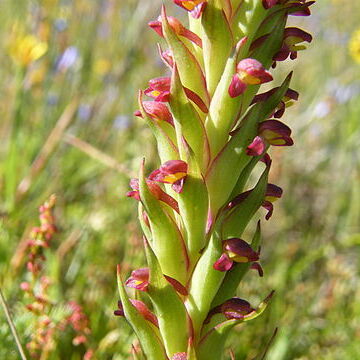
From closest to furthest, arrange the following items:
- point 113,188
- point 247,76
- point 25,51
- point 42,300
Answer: point 247,76, point 42,300, point 25,51, point 113,188

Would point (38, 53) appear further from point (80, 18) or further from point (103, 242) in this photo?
point (80, 18)

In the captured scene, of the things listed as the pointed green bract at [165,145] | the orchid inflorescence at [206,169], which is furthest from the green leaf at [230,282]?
the pointed green bract at [165,145]

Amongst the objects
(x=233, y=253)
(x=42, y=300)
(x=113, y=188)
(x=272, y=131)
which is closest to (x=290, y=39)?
(x=272, y=131)

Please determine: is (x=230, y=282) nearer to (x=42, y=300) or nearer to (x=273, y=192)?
(x=273, y=192)

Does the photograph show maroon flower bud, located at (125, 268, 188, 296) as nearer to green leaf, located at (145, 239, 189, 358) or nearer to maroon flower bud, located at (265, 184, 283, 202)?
green leaf, located at (145, 239, 189, 358)

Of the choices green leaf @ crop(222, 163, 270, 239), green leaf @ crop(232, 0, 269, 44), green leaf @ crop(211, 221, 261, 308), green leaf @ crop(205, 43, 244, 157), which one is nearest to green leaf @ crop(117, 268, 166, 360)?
green leaf @ crop(211, 221, 261, 308)

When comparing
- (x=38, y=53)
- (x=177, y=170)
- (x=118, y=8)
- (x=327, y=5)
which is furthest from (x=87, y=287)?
(x=327, y=5)
